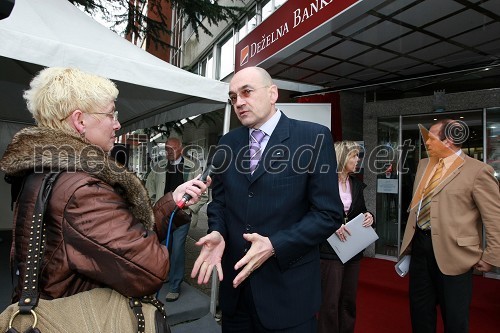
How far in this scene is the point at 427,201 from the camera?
8.91 feet

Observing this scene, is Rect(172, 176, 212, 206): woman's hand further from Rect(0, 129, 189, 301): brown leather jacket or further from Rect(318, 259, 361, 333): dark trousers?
Rect(318, 259, 361, 333): dark trousers

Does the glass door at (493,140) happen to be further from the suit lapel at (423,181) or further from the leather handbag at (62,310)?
the leather handbag at (62,310)

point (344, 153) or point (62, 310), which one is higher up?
point (344, 153)

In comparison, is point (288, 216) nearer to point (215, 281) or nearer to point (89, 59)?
point (89, 59)

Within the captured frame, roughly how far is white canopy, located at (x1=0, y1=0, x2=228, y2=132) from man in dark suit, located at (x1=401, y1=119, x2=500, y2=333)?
85.1 inches

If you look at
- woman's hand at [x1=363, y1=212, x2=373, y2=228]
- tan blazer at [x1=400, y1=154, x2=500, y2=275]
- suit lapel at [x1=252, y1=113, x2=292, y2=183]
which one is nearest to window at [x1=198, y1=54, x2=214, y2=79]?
woman's hand at [x1=363, y1=212, x2=373, y2=228]

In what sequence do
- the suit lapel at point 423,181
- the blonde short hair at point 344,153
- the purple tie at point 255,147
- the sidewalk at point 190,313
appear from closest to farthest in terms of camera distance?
the purple tie at point 255,147, the suit lapel at point 423,181, the blonde short hair at point 344,153, the sidewalk at point 190,313

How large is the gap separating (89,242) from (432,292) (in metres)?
2.71

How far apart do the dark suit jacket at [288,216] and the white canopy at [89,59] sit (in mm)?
1832

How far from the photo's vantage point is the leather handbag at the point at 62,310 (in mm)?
996

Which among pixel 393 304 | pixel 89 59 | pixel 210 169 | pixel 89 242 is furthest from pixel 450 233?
pixel 89 59

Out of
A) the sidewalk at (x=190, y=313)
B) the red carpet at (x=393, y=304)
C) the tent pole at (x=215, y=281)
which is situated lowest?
the red carpet at (x=393, y=304)

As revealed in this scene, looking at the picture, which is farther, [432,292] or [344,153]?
[344,153]

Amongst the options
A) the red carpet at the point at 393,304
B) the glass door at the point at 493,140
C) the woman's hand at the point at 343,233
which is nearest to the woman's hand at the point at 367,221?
the woman's hand at the point at 343,233
